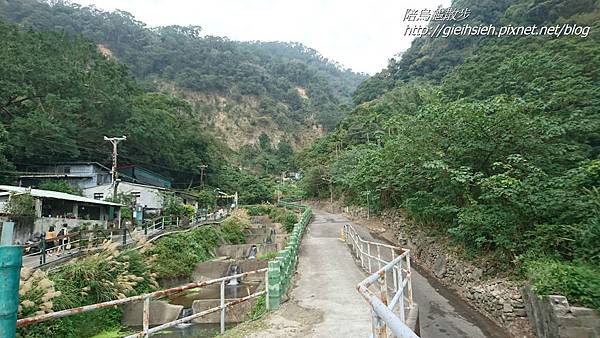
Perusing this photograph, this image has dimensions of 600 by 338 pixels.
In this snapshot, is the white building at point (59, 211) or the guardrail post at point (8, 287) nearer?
the guardrail post at point (8, 287)

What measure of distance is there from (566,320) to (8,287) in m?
9.59

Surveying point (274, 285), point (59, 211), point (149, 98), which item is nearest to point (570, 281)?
point (274, 285)

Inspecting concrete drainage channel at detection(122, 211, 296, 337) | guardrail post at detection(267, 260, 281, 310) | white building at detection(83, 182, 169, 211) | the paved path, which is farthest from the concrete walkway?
white building at detection(83, 182, 169, 211)

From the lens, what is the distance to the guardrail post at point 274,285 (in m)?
7.38

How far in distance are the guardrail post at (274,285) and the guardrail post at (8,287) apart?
5577 mm

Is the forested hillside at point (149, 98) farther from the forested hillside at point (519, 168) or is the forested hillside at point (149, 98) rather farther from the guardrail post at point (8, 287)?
the guardrail post at point (8, 287)

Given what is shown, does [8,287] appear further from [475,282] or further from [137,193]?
[137,193]

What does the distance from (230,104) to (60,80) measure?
6066cm

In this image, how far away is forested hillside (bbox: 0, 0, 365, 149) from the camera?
86.9m

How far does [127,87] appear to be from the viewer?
44.2 metres

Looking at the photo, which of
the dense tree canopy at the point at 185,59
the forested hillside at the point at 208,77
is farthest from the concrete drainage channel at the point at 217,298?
the dense tree canopy at the point at 185,59

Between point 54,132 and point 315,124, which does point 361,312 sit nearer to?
point 54,132

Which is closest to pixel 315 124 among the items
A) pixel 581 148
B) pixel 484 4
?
pixel 484 4

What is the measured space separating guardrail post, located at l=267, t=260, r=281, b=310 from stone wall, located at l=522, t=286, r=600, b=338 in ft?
19.5
